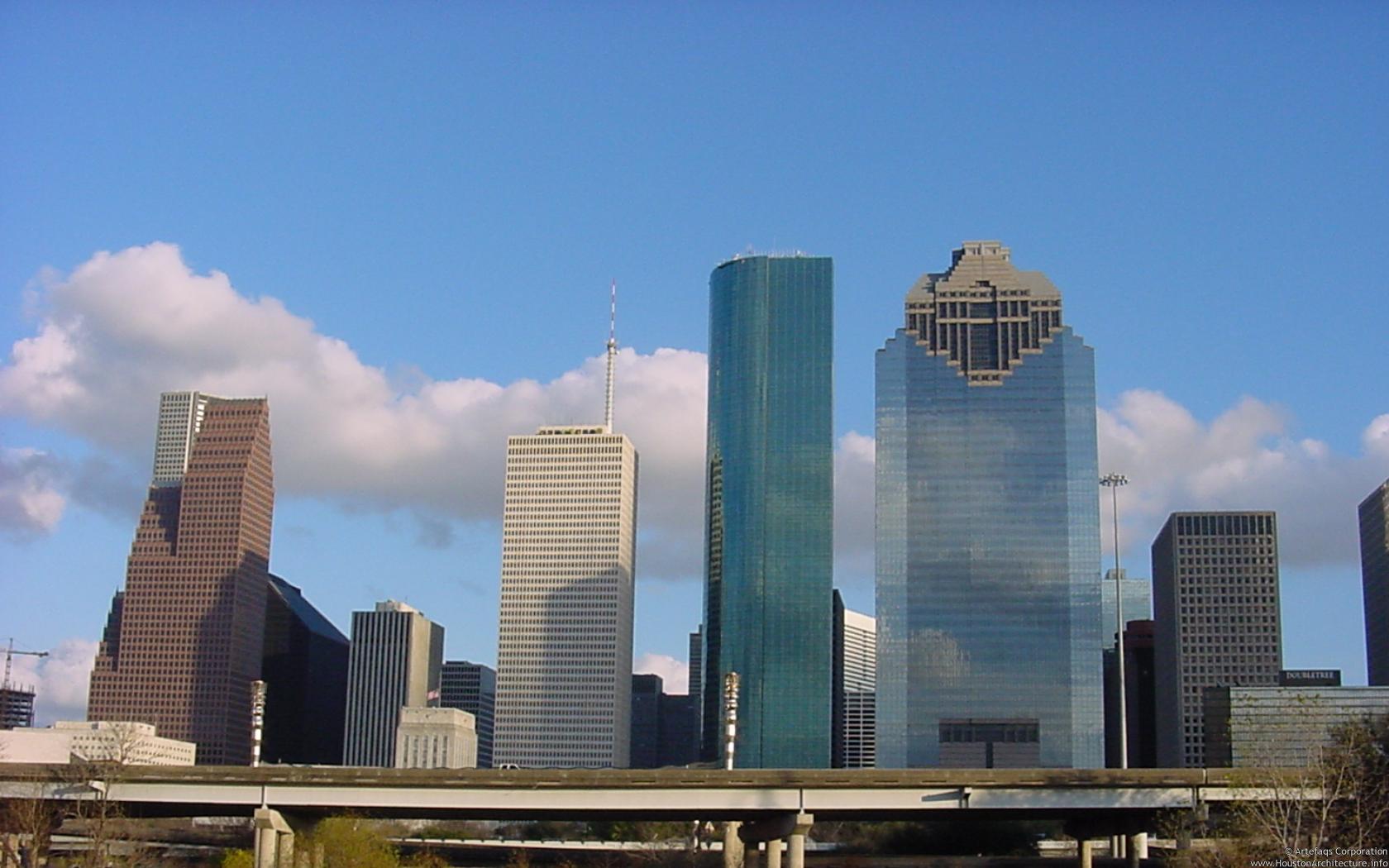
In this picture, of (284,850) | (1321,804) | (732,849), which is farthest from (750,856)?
(1321,804)

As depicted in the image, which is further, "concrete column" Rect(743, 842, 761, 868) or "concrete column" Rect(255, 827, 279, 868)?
"concrete column" Rect(743, 842, 761, 868)

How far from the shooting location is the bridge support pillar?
105m

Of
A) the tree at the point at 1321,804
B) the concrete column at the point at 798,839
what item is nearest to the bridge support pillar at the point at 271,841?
the concrete column at the point at 798,839

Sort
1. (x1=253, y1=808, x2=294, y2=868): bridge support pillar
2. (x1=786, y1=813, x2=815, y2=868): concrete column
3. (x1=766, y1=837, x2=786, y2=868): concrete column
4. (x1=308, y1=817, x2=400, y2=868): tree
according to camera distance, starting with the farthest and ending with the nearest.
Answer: (x1=308, y1=817, x2=400, y2=868): tree < (x1=766, y1=837, x2=786, y2=868): concrete column < (x1=253, y1=808, x2=294, y2=868): bridge support pillar < (x1=786, y1=813, x2=815, y2=868): concrete column

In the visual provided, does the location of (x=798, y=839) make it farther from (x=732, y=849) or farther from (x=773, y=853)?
(x=732, y=849)

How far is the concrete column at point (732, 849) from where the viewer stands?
137m

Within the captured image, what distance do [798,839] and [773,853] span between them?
7.19 meters

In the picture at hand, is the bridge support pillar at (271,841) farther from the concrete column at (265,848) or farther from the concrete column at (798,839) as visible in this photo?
the concrete column at (798,839)

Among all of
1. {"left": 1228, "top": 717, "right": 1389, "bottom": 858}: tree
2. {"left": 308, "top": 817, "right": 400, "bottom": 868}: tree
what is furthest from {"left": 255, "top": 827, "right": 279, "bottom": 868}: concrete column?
{"left": 1228, "top": 717, "right": 1389, "bottom": 858}: tree

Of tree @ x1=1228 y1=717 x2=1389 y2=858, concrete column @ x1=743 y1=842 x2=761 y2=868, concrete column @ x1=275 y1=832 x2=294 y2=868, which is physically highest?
tree @ x1=1228 y1=717 x2=1389 y2=858

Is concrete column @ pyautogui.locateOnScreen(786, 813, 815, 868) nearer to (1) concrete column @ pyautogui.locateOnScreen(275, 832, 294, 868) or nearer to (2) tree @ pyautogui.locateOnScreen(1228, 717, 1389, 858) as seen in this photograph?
(2) tree @ pyautogui.locateOnScreen(1228, 717, 1389, 858)

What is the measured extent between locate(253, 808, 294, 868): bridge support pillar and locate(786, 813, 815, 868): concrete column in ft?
98.4

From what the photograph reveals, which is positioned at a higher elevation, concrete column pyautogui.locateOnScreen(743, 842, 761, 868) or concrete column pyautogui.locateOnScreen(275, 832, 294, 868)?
concrete column pyautogui.locateOnScreen(275, 832, 294, 868)

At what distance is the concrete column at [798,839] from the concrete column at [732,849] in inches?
1228
